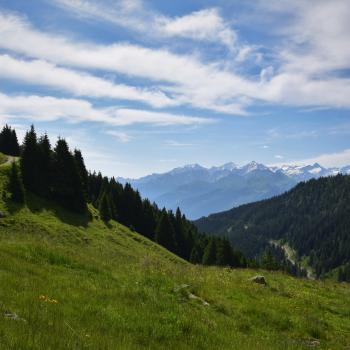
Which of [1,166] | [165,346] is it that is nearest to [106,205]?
[1,166]

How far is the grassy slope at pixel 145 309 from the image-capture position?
8.12 metres

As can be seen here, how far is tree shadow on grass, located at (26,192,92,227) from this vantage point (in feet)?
192

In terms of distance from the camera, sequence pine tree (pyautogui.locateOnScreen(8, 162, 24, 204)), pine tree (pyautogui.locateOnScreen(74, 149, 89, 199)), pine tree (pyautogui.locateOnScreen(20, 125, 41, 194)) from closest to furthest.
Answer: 1. pine tree (pyautogui.locateOnScreen(8, 162, 24, 204))
2. pine tree (pyautogui.locateOnScreen(20, 125, 41, 194))
3. pine tree (pyautogui.locateOnScreen(74, 149, 89, 199))

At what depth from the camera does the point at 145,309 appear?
36.7ft

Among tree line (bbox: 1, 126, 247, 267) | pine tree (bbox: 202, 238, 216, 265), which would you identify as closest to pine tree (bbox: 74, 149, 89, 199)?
tree line (bbox: 1, 126, 247, 267)

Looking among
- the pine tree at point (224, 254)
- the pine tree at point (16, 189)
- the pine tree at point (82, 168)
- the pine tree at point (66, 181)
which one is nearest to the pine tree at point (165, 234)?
the pine tree at point (224, 254)

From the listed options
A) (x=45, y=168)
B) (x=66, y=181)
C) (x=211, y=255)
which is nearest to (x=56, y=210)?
(x=66, y=181)

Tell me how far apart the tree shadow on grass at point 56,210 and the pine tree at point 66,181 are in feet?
7.37

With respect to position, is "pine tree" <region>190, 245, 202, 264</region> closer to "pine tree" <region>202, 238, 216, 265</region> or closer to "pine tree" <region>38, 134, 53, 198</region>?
"pine tree" <region>202, 238, 216, 265</region>

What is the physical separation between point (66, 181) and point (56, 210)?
8.54 meters

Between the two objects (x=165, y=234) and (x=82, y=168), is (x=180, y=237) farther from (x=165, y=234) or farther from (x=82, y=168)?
(x=82, y=168)

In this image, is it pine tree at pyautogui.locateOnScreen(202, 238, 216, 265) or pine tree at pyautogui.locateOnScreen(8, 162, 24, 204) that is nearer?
pine tree at pyautogui.locateOnScreen(8, 162, 24, 204)

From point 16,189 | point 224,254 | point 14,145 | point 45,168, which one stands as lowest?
point 224,254

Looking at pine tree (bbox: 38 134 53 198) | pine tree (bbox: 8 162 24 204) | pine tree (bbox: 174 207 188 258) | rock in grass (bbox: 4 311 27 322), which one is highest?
pine tree (bbox: 38 134 53 198)
